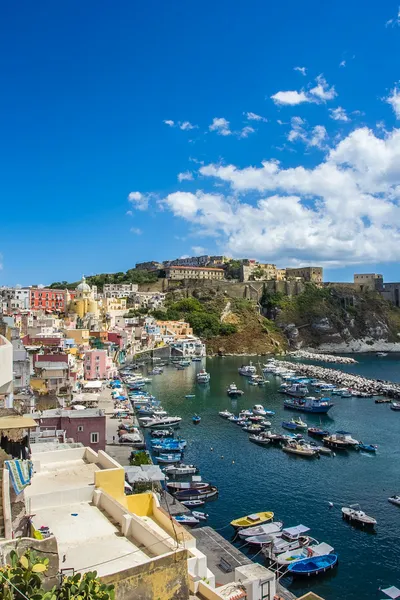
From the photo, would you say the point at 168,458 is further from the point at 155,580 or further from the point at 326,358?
the point at 326,358

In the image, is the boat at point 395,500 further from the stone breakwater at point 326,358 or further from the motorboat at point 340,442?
the stone breakwater at point 326,358

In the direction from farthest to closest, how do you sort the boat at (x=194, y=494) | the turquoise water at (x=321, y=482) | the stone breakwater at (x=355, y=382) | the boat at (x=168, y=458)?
the stone breakwater at (x=355, y=382), the boat at (x=168, y=458), the boat at (x=194, y=494), the turquoise water at (x=321, y=482)

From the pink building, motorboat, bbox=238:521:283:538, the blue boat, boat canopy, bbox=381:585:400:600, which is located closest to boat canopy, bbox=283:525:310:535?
motorboat, bbox=238:521:283:538

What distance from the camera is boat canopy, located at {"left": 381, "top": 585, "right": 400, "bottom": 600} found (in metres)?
12.6

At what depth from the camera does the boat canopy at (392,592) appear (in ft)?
41.4

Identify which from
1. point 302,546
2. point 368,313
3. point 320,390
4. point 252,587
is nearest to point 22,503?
point 252,587

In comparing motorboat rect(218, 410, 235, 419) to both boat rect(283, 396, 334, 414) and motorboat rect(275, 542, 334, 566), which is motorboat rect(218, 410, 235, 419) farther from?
motorboat rect(275, 542, 334, 566)

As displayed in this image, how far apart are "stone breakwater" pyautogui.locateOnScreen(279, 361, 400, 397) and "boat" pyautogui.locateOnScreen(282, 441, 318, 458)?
18.0m

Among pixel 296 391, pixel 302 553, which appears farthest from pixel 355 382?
pixel 302 553

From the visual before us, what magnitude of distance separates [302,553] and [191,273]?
3131 inches

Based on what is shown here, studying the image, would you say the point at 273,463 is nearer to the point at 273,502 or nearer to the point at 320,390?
the point at 273,502

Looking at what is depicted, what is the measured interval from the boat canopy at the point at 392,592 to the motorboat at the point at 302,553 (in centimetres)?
195

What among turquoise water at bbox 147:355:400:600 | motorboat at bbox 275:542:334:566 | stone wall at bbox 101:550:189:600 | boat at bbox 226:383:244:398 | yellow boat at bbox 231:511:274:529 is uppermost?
stone wall at bbox 101:550:189:600

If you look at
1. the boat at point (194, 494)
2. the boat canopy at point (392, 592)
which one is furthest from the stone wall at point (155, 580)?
the boat at point (194, 494)
